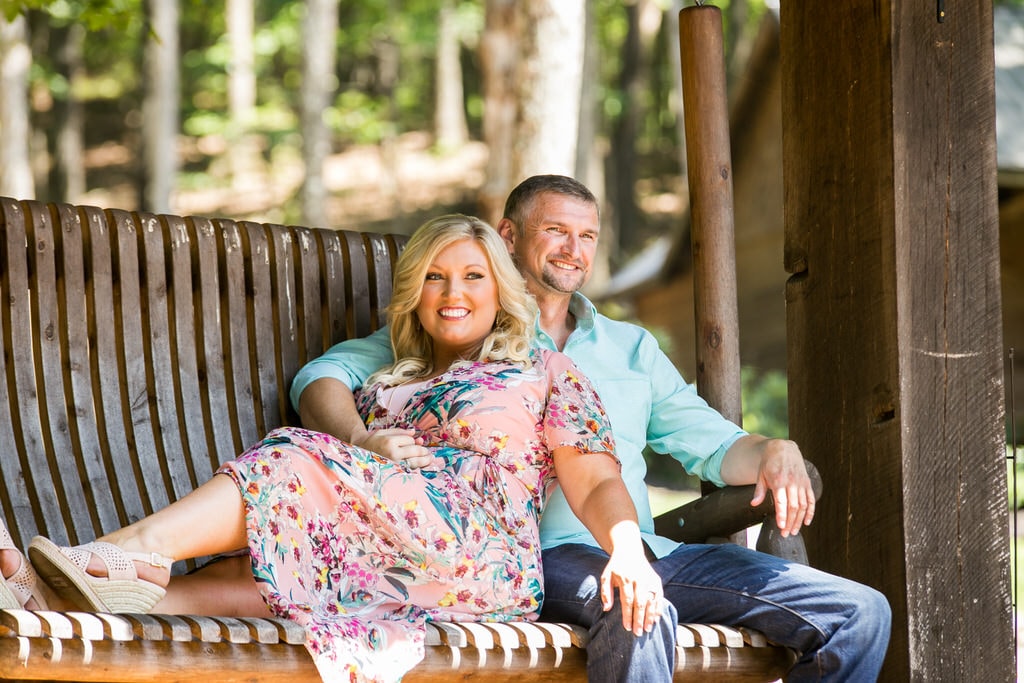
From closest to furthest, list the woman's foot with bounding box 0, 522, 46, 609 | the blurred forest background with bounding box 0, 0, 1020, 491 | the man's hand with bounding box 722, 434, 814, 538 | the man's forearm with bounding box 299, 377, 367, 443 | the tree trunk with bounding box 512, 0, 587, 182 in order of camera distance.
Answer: the woman's foot with bounding box 0, 522, 46, 609, the man's hand with bounding box 722, 434, 814, 538, the man's forearm with bounding box 299, 377, 367, 443, the tree trunk with bounding box 512, 0, 587, 182, the blurred forest background with bounding box 0, 0, 1020, 491

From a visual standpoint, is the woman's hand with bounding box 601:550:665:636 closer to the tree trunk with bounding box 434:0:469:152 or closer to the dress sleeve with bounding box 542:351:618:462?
the dress sleeve with bounding box 542:351:618:462

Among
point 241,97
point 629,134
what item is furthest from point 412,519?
point 241,97

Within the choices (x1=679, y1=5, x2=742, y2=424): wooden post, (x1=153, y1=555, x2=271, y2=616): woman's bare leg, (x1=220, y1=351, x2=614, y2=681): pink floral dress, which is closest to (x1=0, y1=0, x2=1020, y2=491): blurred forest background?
(x1=679, y1=5, x2=742, y2=424): wooden post

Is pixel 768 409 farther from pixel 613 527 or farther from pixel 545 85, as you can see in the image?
pixel 613 527

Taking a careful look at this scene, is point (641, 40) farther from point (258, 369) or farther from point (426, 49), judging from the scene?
point (258, 369)

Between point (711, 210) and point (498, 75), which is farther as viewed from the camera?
point (498, 75)

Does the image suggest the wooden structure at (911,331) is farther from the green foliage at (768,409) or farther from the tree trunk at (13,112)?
the tree trunk at (13,112)

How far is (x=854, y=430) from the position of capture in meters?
3.08

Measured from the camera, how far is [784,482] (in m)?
2.79

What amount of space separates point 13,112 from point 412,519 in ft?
43.2

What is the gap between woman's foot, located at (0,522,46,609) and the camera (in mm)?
2252

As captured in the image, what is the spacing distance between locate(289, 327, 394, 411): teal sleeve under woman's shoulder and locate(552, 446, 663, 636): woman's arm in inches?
25.7

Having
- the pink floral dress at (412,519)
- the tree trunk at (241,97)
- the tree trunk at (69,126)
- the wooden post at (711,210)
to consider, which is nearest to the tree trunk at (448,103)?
the tree trunk at (241,97)

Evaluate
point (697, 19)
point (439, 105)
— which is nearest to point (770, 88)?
point (697, 19)
